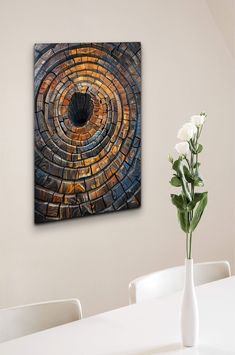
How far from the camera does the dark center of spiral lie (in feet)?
11.6

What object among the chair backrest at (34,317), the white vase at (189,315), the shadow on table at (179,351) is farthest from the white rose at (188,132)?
the chair backrest at (34,317)

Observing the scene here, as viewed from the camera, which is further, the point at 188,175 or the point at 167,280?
the point at 167,280

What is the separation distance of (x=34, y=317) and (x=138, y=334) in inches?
14.7

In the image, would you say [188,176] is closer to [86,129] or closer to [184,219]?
[184,219]

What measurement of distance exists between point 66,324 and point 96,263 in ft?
4.73

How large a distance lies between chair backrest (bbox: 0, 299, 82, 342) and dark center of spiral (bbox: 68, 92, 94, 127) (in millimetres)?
1364

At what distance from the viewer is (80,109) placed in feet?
11.7

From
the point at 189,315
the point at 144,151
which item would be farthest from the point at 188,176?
the point at 144,151

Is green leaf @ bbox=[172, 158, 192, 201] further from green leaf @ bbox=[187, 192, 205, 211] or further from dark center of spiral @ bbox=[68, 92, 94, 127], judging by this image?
dark center of spiral @ bbox=[68, 92, 94, 127]

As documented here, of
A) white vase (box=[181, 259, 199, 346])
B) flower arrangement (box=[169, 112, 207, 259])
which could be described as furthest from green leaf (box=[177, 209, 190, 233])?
white vase (box=[181, 259, 199, 346])

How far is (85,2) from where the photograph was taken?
3.55m

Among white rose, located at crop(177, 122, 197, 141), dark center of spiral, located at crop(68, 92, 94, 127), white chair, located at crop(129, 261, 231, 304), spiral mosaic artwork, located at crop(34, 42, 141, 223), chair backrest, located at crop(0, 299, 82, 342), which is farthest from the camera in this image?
dark center of spiral, located at crop(68, 92, 94, 127)

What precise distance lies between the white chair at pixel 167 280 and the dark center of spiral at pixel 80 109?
1071 millimetres

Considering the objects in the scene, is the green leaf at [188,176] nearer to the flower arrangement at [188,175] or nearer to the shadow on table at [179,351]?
the flower arrangement at [188,175]
